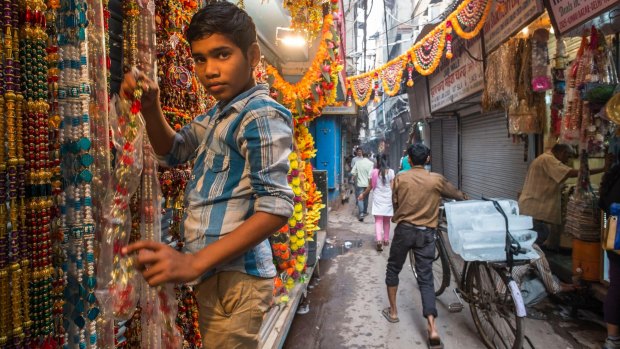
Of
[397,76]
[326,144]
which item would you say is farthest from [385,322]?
[326,144]

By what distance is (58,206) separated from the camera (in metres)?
1.24

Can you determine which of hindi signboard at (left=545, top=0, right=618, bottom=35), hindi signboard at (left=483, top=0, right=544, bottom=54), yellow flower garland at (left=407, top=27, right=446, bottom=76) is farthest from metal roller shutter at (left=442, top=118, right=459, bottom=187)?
hindi signboard at (left=545, top=0, right=618, bottom=35)

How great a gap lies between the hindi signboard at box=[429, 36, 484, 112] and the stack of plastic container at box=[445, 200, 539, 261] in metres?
3.85

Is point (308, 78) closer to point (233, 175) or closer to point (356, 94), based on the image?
point (233, 175)

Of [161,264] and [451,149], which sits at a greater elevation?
[451,149]

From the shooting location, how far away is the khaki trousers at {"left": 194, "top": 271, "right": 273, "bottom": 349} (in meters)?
1.28

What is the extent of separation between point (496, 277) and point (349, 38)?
1886 cm

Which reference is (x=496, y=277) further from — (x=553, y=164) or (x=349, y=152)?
(x=349, y=152)

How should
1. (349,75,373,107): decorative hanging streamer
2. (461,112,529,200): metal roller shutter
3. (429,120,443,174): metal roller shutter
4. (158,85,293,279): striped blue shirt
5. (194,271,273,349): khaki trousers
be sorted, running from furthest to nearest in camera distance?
1. (429,120,443,174): metal roller shutter
2. (349,75,373,107): decorative hanging streamer
3. (461,112,529,200): metal roller shutter
4. (194,271,273,349): khaki trousers
5. (158,85,293,279): striped blue shirt

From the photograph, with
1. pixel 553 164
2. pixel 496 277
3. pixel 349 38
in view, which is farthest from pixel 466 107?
pixel 349 38

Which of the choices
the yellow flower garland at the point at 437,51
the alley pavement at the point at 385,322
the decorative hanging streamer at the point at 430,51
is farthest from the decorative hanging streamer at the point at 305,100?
the decorative hanging streamer at the point at 430,51

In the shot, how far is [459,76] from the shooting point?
9.05m

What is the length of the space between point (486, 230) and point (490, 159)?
22.6 ft

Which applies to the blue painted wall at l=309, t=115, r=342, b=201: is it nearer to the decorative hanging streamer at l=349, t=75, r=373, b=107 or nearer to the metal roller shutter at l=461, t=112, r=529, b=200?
the decorative hanging streamer at l=349, t=75, r=373, b=107
